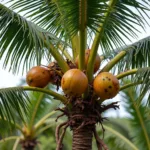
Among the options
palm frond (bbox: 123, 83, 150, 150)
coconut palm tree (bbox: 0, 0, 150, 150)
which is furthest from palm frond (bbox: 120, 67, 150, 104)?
palm frond (bbox: 123, 83, 150, 150)

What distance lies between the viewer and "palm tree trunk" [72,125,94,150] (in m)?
4.98

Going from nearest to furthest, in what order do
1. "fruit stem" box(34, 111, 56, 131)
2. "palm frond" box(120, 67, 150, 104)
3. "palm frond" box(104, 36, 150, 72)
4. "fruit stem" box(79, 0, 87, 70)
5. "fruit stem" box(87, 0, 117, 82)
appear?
"fruit stem" box(79, 0, 87, 70), "palm frond" box(120, 67, 150, 104), "fruit stem" box(87, 0, 117, 82), "palm frond" box(104, 36, 150, 72), "fruit stem" box(34, 111, 56, 131)

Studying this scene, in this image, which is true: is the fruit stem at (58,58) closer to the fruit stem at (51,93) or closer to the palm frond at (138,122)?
the fruit stem at (51,93)

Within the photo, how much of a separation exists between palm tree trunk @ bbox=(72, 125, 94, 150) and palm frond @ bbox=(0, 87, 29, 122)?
Result: 68 cm

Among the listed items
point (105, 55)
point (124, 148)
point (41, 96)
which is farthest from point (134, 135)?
point (105, 55)

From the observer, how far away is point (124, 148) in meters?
10.3

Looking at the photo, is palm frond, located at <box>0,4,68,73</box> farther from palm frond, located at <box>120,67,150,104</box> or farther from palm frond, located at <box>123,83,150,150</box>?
palm frond, located at <box>123,83,150,150</box>

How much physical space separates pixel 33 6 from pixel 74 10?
0.89 meters

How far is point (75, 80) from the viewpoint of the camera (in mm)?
4578

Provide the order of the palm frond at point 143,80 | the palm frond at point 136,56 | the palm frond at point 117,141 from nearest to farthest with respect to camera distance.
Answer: the palm frond at point 143,80
the palm frond at point 136,56
the palm frond at point 117,141

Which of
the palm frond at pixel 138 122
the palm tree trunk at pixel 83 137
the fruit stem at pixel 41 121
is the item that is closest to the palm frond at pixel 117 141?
the palm frond at pixel 138 122

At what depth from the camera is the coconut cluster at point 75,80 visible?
15.2 ft

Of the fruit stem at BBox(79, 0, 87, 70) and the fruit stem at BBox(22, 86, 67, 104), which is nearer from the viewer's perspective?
the fruit stem at BBox(79, 0, 87, 70)

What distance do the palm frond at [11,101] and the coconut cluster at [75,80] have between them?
184 mm
